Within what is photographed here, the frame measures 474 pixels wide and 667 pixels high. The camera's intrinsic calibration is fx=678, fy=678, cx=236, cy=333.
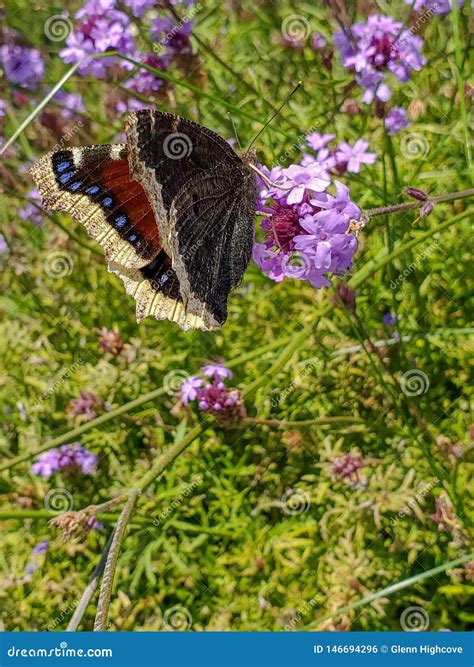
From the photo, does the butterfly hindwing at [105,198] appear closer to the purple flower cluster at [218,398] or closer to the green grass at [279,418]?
the green grass at [279,418]

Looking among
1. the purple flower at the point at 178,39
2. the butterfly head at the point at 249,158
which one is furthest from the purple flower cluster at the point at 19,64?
the butterfly head at the point at 249,158

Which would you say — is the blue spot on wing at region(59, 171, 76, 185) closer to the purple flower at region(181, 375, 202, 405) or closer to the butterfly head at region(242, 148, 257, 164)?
the butterfly head at region(242, 148, 257, 164)

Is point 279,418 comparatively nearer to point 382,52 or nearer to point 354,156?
point 354,156

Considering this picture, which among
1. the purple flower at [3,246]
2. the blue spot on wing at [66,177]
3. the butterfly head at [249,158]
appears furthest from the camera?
the purple flower at [3,246]

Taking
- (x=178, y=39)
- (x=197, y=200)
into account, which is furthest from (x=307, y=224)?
(x=178, y=39)

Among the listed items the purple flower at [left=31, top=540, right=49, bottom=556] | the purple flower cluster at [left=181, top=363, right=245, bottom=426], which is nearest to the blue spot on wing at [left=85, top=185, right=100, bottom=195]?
the purple flower cluster at [left=181, top=363, right=245, bottom=426]

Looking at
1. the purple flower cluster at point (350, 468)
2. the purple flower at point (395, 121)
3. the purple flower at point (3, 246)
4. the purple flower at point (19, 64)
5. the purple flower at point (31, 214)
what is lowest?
the purple flower cluster at point (350, 468)

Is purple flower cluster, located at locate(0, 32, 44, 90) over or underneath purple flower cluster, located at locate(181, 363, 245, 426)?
over
